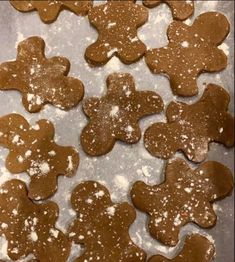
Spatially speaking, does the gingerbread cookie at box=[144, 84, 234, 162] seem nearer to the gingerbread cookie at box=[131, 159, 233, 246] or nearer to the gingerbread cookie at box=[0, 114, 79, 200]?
the gingerbread cookie at box=[131, 159, 233, 246]

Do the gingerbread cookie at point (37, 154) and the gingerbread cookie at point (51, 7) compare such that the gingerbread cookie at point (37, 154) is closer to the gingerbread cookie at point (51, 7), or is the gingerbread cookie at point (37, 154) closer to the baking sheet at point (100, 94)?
the baking sheet at point (100, 94)

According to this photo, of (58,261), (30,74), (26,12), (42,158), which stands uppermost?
(26,12)

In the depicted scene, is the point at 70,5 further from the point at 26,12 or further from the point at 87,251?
the point at 87,251

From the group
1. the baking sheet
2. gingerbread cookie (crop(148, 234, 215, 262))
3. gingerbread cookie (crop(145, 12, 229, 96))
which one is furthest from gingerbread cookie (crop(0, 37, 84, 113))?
gingerbread cookie (crop(148, 234, 215, 262))

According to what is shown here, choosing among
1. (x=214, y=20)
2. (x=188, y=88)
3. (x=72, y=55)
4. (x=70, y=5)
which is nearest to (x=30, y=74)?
(x=72, y=55)

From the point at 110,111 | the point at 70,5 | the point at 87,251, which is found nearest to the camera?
the point at 87,251

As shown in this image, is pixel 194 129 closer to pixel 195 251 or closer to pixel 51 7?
pixel 195 251
